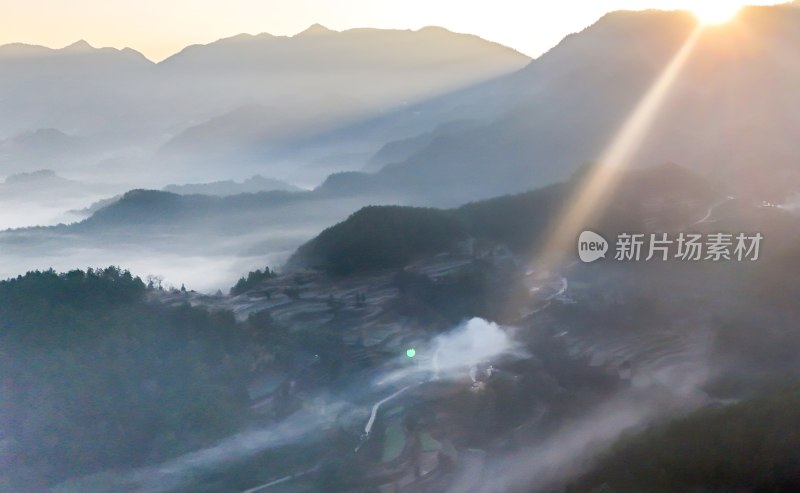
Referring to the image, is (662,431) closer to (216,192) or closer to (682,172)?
(682,172)

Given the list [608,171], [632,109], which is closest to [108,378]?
[608,171]

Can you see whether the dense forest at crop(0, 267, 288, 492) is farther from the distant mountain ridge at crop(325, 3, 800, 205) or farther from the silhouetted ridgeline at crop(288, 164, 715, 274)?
the distant mountain ridge at crop(325, 3, 800, 205)

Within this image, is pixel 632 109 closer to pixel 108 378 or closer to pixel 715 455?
pixel 715 455

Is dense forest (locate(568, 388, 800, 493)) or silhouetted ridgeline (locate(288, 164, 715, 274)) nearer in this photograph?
dense forest (locate(568, 388, 800, 493))

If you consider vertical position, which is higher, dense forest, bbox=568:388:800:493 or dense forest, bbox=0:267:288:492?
dense forest, bbox=0:267:288:492

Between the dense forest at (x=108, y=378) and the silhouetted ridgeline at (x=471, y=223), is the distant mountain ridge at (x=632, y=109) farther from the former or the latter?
the dense forest at (x=108, y=378)

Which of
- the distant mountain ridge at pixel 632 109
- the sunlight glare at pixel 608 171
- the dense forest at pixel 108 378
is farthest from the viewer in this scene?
the distant mountain ridge at pixel 632 109

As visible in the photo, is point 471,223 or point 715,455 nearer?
point 715,455

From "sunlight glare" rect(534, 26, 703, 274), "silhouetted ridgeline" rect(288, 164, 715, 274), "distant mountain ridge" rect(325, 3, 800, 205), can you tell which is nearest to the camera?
"silhouetted ridgeline" rect(288, 164, 715, 274)

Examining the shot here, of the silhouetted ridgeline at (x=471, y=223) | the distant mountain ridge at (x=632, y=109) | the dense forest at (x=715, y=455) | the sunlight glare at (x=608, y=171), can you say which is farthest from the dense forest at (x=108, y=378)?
the distant mountain ridge at (x=632, y=109)

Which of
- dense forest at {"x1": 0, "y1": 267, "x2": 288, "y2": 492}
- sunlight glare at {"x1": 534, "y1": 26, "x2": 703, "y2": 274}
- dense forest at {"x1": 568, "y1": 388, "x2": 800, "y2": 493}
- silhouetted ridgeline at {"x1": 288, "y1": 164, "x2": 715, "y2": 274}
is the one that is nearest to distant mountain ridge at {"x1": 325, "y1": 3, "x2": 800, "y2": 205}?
sunlight glare at {"x1": 534, "y1": 26, "x2": 703, "y2": 274}

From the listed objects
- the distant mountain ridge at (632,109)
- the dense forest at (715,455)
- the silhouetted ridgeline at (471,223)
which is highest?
the distant mountain ridge at (632,109)
